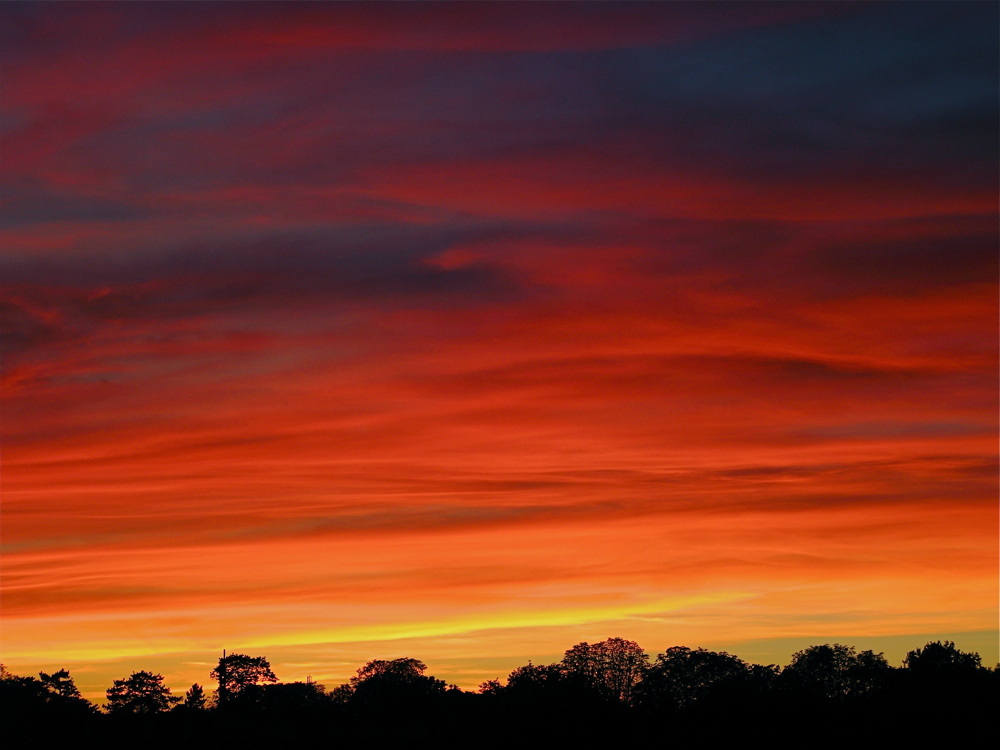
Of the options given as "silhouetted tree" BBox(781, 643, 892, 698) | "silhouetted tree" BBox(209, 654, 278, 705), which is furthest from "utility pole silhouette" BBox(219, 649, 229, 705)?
"silhouetted tree" BBox(781, 643, 892, 698)

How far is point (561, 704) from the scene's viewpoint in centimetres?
7119

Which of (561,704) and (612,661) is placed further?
(612,661)

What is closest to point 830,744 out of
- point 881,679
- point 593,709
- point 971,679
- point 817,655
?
point 593,709

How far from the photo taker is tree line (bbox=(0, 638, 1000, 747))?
69125 mm

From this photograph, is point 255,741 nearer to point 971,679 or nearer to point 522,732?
point 522,732

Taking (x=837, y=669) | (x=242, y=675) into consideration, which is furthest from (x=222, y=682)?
(x=837, y=669)

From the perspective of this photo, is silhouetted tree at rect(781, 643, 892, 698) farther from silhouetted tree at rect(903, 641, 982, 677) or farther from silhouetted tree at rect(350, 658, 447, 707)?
silhouetted tree at rect(350, 658, 447, 707)

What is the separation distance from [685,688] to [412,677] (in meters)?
45.8

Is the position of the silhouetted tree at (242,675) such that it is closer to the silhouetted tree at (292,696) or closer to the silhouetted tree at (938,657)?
the silhouetted tree at (292,696)

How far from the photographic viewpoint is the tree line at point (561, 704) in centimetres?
6912

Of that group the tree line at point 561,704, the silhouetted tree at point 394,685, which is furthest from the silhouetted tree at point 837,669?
the silhouetted tree at point 394,685

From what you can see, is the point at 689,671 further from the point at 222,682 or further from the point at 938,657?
the point at 222,682

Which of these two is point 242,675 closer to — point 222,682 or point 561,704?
point 222,682

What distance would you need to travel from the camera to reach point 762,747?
66000 millimetres
